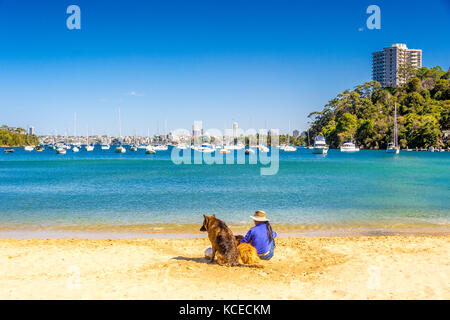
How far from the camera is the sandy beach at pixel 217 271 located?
6.98 metres

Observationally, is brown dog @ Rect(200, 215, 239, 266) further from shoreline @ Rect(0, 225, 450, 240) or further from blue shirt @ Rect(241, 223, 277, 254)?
shoreline @ Rect(0, 225, 450, 240)

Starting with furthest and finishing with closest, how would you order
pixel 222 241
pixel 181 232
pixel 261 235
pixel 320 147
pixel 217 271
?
pixel 320 147 < pixel 181 232 < pixel 261 235 < pixel 222 241 < pixel 217 271

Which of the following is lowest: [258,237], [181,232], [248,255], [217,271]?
[181,232]

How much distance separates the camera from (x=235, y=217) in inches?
706

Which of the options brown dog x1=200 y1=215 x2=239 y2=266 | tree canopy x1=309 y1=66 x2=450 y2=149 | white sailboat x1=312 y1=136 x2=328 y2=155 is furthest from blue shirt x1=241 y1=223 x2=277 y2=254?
tree canopy x1=309 y1=66 x2=450 y2=149

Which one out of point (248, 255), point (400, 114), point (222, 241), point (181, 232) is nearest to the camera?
point (222, 241)

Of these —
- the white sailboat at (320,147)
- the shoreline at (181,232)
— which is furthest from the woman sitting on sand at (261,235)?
the white sailboat at (320,147)

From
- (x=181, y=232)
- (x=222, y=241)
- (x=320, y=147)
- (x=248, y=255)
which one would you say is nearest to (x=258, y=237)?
(x=248, y=255)

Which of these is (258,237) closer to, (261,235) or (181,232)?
(261,235)

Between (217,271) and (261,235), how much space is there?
1383 millimetres

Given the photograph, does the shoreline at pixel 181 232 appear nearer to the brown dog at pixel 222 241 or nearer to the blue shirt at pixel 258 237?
the blue shirt at pixel 258 237

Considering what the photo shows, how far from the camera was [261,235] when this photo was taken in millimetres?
8750

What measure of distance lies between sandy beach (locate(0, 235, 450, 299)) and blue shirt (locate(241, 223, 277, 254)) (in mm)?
531
